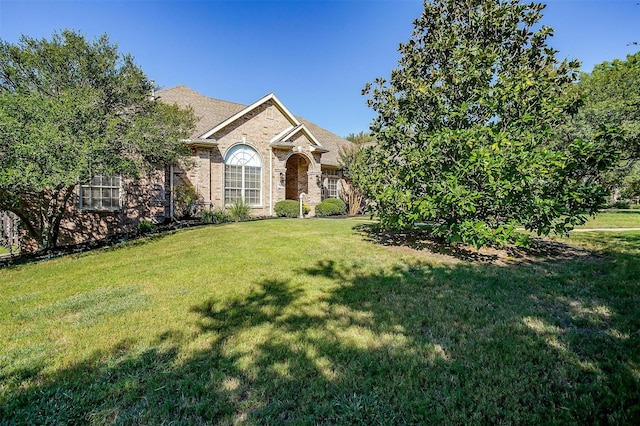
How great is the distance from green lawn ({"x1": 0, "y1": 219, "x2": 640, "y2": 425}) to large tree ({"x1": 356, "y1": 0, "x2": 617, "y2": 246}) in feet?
3.81

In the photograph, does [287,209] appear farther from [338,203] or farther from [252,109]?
[252,109]

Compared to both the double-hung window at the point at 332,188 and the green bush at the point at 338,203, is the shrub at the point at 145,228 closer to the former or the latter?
the green bush at the point at 338,203

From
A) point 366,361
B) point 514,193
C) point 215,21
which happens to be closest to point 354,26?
point 215,21

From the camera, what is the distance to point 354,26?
13.2 m

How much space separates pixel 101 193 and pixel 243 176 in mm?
6482

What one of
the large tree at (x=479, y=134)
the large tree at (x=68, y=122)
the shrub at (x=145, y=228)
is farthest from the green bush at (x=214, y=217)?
the large tree at (x=479, y=134)

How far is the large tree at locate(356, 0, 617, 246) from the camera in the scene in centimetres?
590

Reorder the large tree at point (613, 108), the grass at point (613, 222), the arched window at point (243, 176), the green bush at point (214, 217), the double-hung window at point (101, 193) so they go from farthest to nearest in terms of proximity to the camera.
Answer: the arched window at point (243, 176) < the large tree at point (613, 108) < the green bush at point (214, 217) < the double-hung window at point (101, 193) < the grass at point (613, 222)

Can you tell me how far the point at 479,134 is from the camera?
6371mm

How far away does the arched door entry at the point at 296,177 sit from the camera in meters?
20.3

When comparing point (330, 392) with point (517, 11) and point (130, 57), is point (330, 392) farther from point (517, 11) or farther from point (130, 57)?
point (130, 57)

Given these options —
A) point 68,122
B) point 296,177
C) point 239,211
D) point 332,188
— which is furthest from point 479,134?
point 332,188

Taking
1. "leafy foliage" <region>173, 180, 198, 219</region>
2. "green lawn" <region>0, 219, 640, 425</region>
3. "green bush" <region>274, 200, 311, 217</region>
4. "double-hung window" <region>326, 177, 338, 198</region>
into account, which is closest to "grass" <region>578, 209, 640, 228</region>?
"green lawn" <region>0, 219, 640, 425</region>

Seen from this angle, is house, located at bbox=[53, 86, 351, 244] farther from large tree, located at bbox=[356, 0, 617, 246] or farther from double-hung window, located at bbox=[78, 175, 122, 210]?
large tree, located at bbox=[356, 0, 617, 246]
